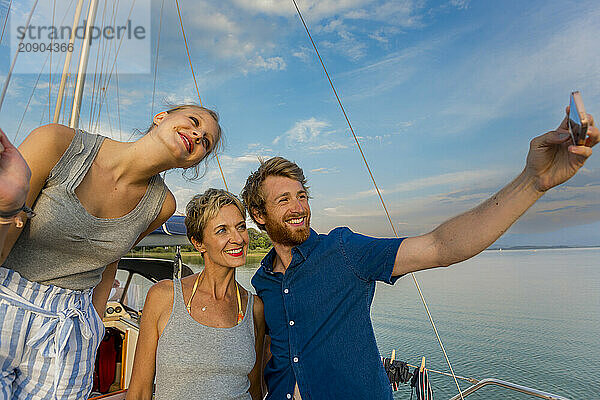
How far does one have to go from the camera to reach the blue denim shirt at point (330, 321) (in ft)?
5.04

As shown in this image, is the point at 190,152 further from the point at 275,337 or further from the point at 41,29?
the point at 41,29

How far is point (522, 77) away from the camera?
3269 centimetres

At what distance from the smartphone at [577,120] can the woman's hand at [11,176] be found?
1072 mm

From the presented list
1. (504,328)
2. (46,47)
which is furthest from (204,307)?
(504,328)

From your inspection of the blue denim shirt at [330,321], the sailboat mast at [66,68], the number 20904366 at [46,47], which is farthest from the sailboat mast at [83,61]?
the blue denim shirt at [330,321]

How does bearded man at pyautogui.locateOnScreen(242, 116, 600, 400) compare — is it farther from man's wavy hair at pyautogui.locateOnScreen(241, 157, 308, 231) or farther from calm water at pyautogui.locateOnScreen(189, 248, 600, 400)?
calm water at pyautogui.locateOnScreen(189, 248, 600, 400)

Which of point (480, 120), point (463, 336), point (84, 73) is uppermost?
point (480, 120)

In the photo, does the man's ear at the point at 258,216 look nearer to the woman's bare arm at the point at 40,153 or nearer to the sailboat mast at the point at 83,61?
the woman's bare arm at the point at 40,153

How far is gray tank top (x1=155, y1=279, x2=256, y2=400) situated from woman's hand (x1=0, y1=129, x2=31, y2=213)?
0.97m

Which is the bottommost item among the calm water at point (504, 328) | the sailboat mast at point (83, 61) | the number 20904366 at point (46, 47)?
the calm water at point (504, 328)

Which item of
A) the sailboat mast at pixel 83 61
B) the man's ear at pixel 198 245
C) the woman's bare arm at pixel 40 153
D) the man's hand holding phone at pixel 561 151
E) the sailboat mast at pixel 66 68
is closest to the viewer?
the man's hand holding phone at pixel 561 151

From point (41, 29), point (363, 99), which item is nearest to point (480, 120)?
point (363, 99)

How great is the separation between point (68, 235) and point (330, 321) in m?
0.94

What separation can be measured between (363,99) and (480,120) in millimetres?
10219
